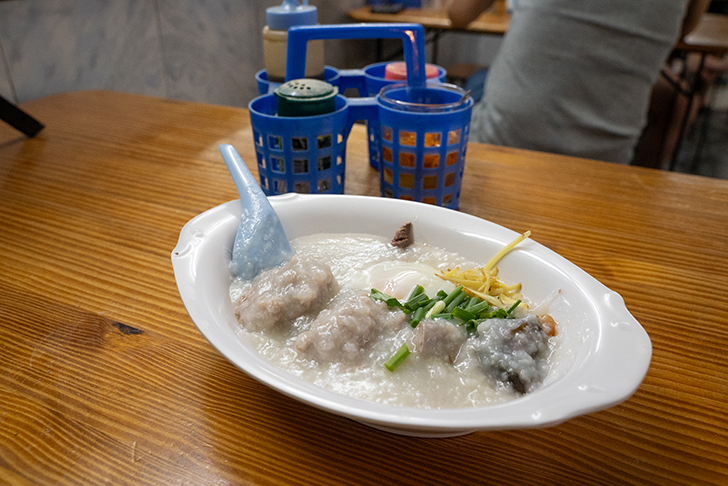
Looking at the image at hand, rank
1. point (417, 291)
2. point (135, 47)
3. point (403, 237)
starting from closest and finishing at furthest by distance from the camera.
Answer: point (417, 291), point (403, 237), point (135, 47)

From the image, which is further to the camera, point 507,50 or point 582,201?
point 507,50

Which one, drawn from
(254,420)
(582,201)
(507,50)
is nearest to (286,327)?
(254,420)

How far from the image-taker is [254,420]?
585 millimetres

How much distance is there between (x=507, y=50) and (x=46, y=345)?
173cm

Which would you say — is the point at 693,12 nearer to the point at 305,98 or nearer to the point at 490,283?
the point at 305,98

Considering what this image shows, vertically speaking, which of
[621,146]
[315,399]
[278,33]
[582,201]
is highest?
[278,33]

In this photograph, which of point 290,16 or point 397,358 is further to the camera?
point 290,16

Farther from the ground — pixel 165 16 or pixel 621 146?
pixel 165 16

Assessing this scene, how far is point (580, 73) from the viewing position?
5.52ft

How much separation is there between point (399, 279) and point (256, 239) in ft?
0.71

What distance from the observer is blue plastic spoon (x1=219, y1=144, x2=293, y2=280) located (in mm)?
712

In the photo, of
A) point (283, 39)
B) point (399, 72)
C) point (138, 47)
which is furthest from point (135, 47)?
point (399, 72)

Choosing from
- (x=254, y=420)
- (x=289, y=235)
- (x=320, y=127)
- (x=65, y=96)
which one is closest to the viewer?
(x=254, y=420)

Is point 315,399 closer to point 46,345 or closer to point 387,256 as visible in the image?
point 387,256
